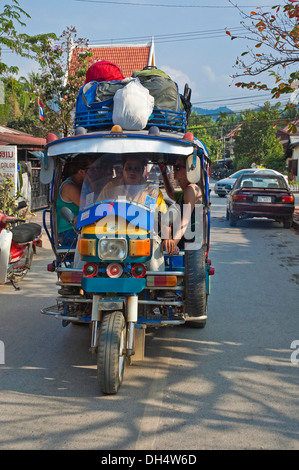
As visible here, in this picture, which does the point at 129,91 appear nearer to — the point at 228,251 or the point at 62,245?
the point at 62,245

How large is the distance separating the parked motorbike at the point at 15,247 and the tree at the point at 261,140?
150 feet

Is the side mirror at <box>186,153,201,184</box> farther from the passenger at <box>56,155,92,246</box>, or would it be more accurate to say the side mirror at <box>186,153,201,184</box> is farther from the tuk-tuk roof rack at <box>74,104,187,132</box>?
the passenger at <box>56,155,92,246</box>

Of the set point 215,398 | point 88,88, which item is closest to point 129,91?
point 88,88

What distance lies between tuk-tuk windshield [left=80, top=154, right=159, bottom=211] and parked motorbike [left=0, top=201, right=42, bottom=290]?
3518 millimetres

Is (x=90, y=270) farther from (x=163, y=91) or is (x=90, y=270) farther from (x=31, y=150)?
(x=31, y=150)

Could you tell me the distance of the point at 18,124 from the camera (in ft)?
106

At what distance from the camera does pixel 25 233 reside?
367 inches

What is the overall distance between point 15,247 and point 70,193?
3.62 meters

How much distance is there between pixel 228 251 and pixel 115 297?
7.95m

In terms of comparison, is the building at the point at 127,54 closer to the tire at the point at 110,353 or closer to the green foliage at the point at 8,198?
the green foliage at the point at 8,198

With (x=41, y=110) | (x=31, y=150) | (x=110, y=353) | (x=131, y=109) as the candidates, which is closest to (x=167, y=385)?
(x=110, y=353)

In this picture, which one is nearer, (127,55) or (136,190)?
(136,190)

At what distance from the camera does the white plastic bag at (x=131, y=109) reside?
18.7 feet

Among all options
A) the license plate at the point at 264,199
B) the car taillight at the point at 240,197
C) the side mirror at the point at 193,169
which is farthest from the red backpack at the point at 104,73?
the license plate at the point at 264,199
